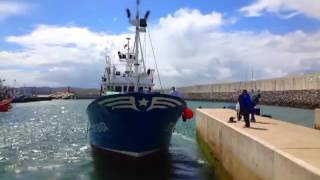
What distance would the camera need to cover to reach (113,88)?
27781mm

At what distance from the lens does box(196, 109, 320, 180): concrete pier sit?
33.1 ft

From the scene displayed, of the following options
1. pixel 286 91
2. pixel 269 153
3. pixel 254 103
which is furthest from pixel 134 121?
pixel 286 91

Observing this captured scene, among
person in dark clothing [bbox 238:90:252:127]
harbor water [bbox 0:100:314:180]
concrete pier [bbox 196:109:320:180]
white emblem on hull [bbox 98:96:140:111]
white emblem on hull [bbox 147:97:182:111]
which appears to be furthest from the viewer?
white emblem on hull [bbox 147:97:182:111]

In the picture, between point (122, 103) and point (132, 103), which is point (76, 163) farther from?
point (132, 103)

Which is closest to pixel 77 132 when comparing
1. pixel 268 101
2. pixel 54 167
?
pixel 54 167

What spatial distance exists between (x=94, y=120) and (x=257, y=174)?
12.9 metres

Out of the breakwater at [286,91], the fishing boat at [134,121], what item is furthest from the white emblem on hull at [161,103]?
the breakwater at [286,91]

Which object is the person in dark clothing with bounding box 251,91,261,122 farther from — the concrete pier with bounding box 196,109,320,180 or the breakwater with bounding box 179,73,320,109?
the breakwater with bounding box 179,73,320,109

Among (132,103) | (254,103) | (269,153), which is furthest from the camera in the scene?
(254,103)

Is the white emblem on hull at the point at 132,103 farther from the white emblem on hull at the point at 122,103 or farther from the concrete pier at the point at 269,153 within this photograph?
the concrete pier at the point at 269,153

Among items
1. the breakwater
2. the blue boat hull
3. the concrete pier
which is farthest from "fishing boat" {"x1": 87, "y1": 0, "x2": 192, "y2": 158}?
the breakwater

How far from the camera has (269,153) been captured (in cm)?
1176

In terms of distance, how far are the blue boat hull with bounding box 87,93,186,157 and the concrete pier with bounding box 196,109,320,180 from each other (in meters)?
2.76

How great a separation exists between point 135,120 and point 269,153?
31.0ft
